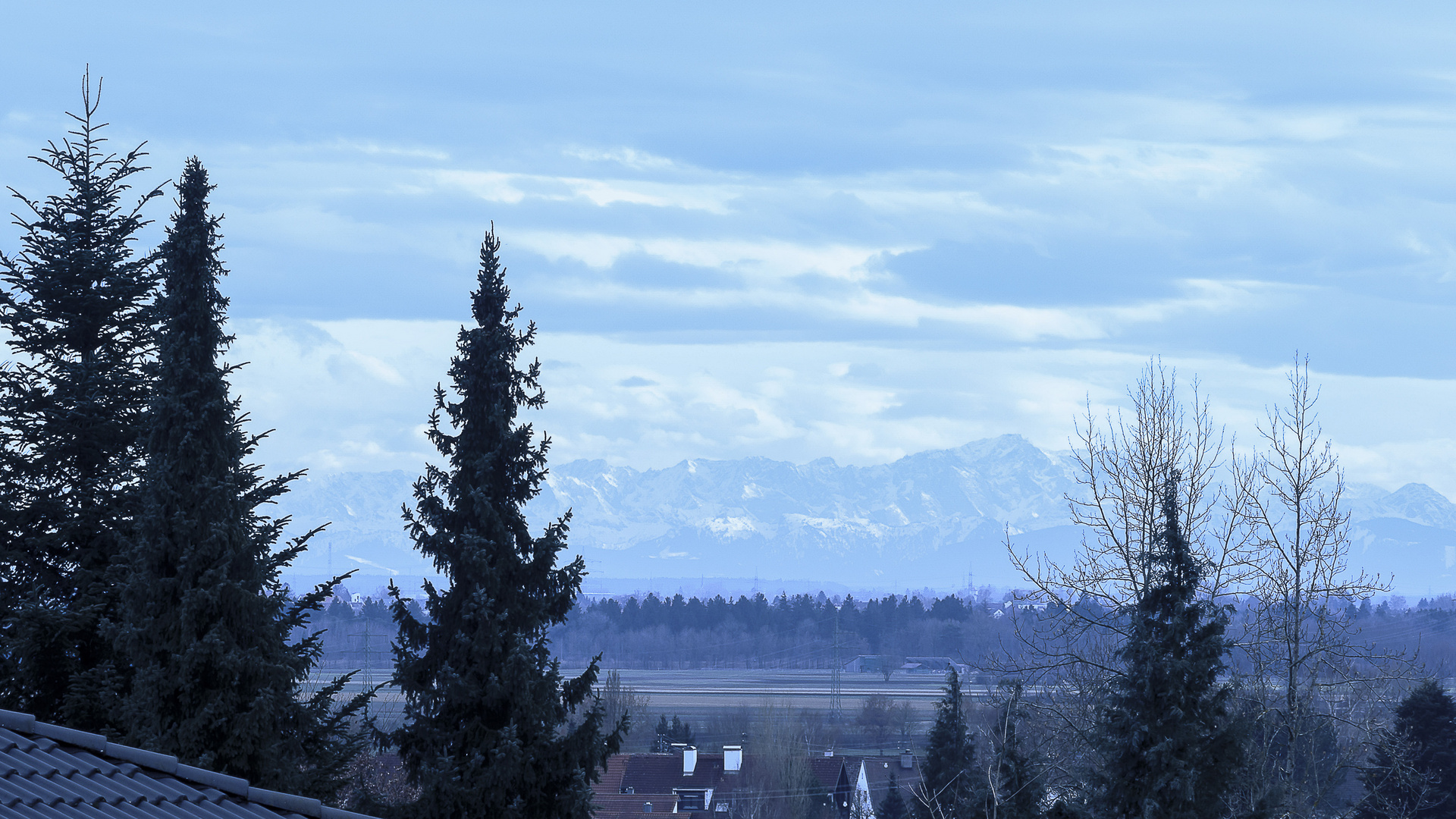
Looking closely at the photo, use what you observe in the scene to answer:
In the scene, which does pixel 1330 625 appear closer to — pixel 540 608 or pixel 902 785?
pixel 540 608

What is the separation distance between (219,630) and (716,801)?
46.9 m

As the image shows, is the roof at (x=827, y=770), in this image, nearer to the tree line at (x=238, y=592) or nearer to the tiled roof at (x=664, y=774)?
the tiled roof at (x=664, y=774)

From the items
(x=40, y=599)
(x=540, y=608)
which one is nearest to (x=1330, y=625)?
(x=540, y=608)

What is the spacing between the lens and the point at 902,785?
66.6 meters

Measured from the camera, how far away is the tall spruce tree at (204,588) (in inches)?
Answer: 594

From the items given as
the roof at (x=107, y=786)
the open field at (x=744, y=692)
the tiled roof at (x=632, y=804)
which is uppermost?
the roof at (x=107, y=786)

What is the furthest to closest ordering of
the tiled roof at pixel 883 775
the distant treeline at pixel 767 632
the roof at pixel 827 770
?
the distant treeline at pixel 767 632
the tiled roof at pixel 883 775
the roof at pixel 827 770

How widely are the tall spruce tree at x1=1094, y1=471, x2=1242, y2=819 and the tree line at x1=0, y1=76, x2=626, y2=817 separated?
582 cm

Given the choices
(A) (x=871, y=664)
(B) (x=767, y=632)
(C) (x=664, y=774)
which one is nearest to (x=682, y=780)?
(C) (x=664, y=774)

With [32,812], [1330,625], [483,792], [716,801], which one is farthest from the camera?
[716,801]

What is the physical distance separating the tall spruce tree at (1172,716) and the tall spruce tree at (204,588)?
9452 millimetres

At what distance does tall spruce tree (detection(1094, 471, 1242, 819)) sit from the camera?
1429cm

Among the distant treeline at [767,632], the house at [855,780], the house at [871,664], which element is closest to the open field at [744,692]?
the house at [871,664]

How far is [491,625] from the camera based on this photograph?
1523cm
